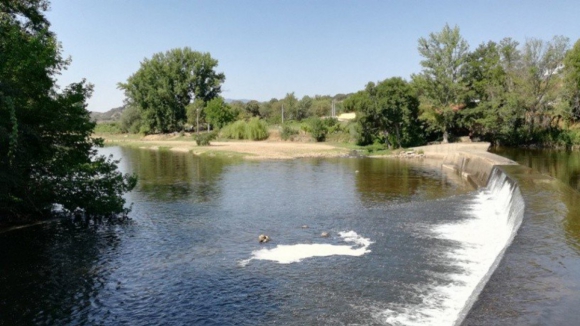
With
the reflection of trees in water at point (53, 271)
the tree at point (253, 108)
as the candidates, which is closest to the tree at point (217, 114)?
the tree at point (253, 108)

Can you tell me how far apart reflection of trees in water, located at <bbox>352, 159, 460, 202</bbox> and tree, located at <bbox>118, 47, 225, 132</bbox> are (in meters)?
55.7

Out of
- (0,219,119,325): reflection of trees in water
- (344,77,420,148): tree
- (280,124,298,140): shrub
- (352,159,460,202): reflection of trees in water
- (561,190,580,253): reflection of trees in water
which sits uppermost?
(344,77,420,148): tree

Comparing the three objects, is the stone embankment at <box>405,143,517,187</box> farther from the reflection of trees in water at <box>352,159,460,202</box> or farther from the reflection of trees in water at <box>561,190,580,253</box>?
the reflection of trees in water at <box>561,190,580,253</box>

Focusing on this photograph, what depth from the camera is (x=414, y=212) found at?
2014 cm

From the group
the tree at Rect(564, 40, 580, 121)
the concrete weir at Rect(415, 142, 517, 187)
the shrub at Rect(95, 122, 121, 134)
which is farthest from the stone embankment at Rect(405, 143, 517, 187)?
the shrub at Rect(95, 122, 121, 134)

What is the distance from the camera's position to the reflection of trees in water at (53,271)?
33.7 ft

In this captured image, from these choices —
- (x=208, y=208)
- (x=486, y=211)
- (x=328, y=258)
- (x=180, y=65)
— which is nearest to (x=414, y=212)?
(x=486, y=211)

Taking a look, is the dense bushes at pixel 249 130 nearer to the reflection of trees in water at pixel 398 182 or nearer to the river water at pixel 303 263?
the reflection of trees in water at pixel 398 182

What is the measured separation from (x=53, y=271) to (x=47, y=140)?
649cm

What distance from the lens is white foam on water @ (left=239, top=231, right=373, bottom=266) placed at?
13.9 m

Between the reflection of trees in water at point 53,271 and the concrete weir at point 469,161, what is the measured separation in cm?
2217

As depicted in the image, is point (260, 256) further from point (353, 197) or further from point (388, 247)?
point (353, 197)

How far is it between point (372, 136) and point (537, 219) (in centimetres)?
4192

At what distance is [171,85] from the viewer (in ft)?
293
